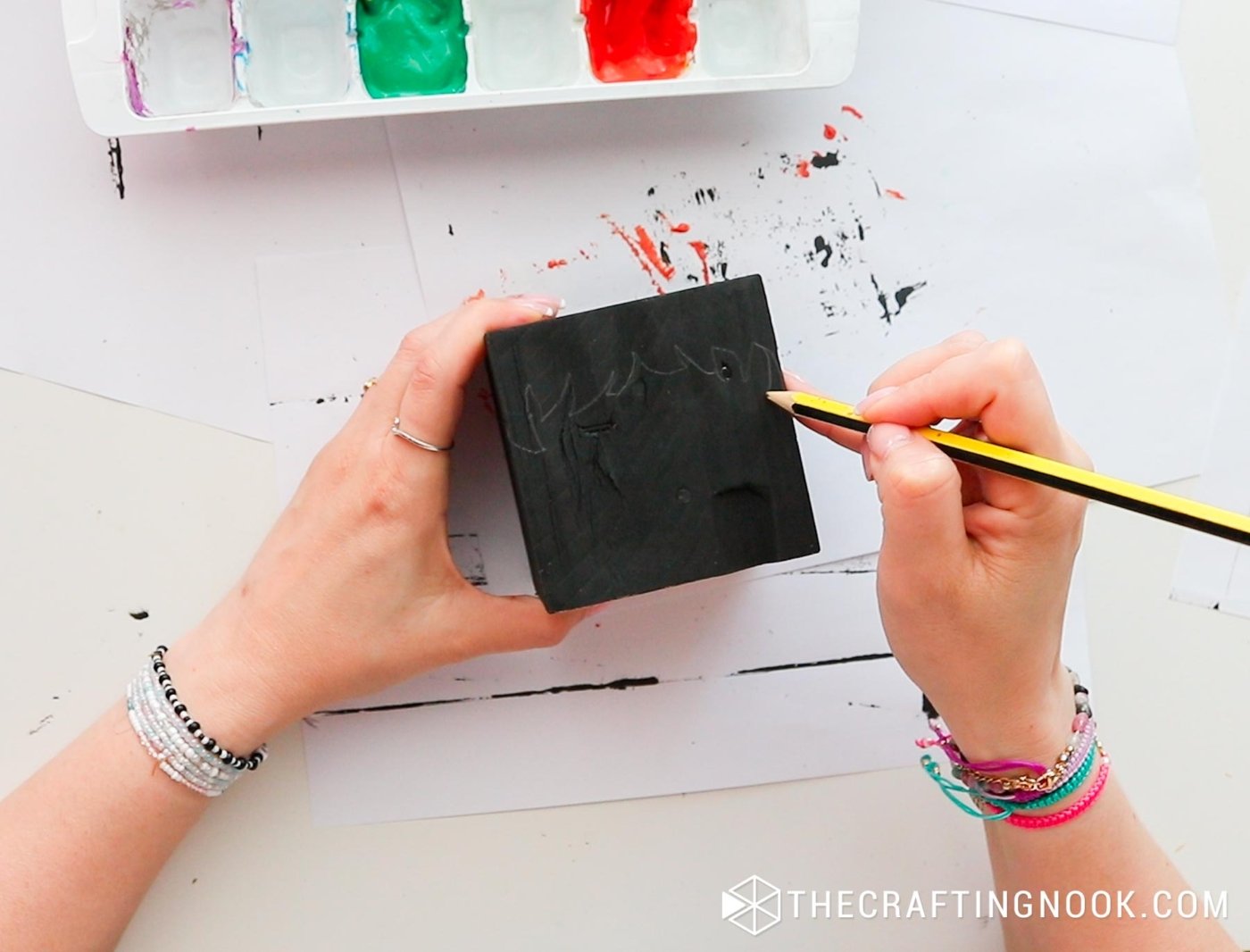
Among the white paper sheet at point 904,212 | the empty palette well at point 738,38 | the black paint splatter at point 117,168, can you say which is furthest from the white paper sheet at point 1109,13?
the black paint splatter at point 117,168

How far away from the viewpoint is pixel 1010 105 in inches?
35.7

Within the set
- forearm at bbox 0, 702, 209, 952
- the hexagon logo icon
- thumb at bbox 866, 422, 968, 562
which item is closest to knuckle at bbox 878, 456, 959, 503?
thumb at bbox 866, 422, 968, 562

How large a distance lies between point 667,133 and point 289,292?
1.15 feet

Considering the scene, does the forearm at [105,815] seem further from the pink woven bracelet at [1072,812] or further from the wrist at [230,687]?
the pink woven bracelet at [1072,812]

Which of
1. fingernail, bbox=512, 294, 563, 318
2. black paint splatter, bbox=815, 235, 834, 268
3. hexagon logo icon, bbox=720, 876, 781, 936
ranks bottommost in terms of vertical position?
hexagon logo icon, bbox=720, 876, 781, 936

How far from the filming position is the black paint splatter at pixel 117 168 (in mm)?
869

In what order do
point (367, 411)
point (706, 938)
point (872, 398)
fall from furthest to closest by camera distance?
Answer: point (706, 938) → point (367, 411) → point (872, 398)

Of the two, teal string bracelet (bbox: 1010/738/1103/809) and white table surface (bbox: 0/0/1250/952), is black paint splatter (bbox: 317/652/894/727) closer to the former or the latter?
white table surface (bbox: 0/0/1250/952)

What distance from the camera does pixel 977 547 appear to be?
2.21ft

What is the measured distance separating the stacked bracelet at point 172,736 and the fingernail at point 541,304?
406mm

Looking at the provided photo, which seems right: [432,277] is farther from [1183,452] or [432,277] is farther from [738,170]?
[1183,452]

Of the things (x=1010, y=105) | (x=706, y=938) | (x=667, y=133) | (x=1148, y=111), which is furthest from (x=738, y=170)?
(x=706, y=938)

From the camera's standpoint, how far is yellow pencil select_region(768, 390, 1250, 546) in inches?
21.6

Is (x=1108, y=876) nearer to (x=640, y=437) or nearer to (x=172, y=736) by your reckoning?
(x=640, y=437)
